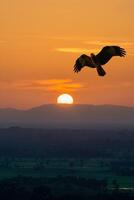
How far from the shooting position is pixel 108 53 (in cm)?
2330

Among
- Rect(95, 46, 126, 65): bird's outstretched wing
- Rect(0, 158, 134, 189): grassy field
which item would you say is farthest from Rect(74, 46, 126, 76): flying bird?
Rect(0, 158, 134, 189): grassy field

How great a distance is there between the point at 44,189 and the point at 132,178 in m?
32.7

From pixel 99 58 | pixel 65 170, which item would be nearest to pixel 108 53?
pixel 99 58

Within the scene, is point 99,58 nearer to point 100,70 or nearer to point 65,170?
point 100,70

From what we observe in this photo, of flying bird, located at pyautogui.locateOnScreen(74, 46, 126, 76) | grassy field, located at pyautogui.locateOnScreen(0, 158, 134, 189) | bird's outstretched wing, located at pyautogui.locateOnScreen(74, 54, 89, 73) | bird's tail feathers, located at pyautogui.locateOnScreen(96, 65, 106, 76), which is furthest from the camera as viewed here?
grassy field, located at pyautogui.locateOnScreen(0, 158, 134, 189)

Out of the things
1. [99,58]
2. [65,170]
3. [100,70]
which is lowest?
[100,70]

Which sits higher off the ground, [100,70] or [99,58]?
[99,58]

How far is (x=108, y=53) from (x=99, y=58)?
1.67ft

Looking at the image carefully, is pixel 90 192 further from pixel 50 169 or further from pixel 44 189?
pixel 50 169

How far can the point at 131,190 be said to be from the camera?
99.1m

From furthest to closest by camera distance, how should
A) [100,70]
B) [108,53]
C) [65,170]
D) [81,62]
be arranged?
1. [65,170]
2. [81,62]
3. [108,53]
4. [100,70]

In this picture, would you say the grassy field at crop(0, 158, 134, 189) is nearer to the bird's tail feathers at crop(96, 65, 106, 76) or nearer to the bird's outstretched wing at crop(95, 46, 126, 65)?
the bird's outstretched wing at crop(95, 46, 126, 65)

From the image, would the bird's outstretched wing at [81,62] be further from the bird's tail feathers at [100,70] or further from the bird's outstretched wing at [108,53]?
the bird's tail feathers at [100,70]

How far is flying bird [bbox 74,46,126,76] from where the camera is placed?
22906mm
